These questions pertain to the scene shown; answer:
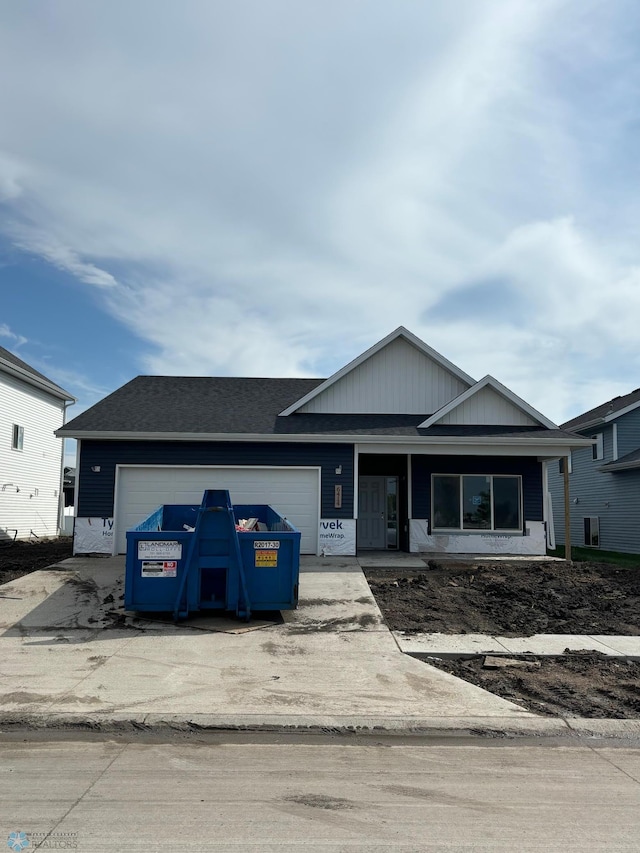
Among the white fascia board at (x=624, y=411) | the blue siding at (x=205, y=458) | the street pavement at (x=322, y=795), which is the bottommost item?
the street pavement at (x=322, y=795)

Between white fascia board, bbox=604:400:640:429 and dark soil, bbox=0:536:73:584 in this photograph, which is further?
white fascia board, bbox=604:400:640:429

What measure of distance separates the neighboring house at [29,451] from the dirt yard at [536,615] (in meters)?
14.9

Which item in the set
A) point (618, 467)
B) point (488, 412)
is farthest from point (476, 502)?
point (618, 467)

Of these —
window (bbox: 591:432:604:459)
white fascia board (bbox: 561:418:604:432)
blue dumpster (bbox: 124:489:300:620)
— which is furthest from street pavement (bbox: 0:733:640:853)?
window (bbox: 591:432:604:459)

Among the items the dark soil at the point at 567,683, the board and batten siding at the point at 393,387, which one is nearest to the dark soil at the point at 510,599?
the dark soil at the point at 567,683

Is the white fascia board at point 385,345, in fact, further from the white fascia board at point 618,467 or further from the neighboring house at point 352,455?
the white fascia board at point 618,467

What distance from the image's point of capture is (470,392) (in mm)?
17047

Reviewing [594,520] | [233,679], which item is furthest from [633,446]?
[233,679]

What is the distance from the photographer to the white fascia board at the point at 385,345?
17.8 metres

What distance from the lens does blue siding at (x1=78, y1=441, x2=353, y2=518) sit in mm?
16203

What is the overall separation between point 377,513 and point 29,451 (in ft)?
45.0

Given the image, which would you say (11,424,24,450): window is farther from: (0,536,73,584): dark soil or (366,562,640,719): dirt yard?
(366,562,640,719): dirt yard

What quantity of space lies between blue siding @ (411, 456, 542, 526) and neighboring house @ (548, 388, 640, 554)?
576 centimetres

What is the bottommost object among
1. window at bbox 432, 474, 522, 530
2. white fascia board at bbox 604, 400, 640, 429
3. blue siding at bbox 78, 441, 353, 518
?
window at bbox 432, 474, 522, 530
